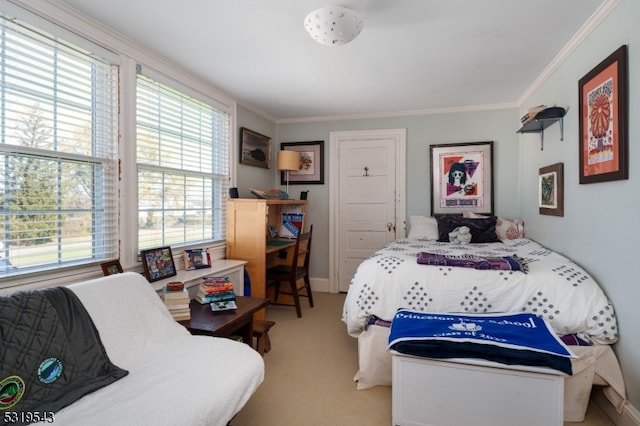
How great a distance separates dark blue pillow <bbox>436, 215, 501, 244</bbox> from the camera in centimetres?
339

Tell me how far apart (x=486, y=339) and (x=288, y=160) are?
319 cm

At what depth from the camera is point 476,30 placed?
225 cm

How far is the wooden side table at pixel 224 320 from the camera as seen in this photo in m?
1.96

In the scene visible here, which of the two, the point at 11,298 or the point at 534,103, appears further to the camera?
the point at 534,103

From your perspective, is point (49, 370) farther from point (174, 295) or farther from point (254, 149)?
point (254, 149)

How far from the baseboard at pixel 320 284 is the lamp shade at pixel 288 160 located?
1.55 metres

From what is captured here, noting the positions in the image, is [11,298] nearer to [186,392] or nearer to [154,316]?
[154,316]

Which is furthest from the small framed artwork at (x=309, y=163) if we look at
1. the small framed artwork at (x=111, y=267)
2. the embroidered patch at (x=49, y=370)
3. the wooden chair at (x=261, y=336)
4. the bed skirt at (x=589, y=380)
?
the embroidered patch at (x=49, y=370)

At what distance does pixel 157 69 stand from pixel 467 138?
3.36 metres

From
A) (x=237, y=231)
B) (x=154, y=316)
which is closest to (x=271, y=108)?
(x=237, y=231)

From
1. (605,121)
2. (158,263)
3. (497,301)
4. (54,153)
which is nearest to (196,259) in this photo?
(158,263)

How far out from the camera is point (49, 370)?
1285mm

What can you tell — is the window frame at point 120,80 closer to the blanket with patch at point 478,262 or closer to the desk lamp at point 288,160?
the desk lamp at point 288,160

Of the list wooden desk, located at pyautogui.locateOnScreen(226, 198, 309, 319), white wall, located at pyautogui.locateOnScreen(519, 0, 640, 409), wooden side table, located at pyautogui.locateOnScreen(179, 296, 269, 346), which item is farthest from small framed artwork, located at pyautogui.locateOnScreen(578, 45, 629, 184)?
wooden desk, located at pyautogui.locateOnScreen(226, 198, 309, 319)
